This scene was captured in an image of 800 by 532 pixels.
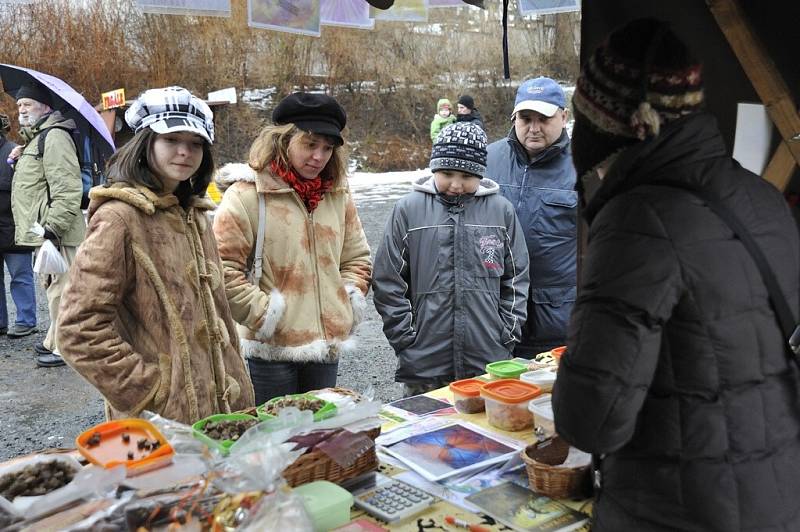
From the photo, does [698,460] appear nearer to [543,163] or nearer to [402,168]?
[543,163]

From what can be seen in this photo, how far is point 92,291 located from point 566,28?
20.8 m

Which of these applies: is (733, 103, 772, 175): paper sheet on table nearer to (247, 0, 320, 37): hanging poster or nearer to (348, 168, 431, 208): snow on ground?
(247, 0, 320, 37): hanging poster

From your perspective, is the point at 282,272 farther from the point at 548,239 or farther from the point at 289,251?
the point at 548,239

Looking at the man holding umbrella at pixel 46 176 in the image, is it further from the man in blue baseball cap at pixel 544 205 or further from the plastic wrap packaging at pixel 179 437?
the plastic wrap packaging at pixel 179 437

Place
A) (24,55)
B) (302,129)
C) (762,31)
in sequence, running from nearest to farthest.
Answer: (762,31), (302,129), (24,55)

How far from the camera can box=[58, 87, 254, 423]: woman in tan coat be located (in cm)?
201

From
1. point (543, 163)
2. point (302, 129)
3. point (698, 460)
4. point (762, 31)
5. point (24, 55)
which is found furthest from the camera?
point (24, 55)

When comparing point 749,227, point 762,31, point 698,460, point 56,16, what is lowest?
point 698,460

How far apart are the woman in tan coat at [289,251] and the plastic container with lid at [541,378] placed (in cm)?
88

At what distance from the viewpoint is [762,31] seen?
239cm

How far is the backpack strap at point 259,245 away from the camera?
2750mm

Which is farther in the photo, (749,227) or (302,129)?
(302,129)

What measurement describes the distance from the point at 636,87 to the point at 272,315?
5.75ft

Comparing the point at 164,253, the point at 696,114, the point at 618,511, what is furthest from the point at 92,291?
the point at 696,114
